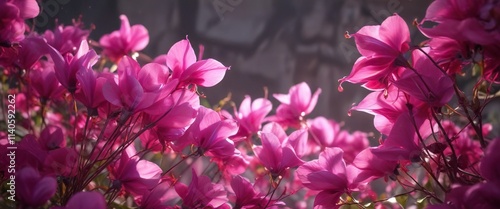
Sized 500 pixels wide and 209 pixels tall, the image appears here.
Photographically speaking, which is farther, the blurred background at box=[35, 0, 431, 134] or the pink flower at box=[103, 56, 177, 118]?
the blurred background at box=[35, 0, 431, 134]

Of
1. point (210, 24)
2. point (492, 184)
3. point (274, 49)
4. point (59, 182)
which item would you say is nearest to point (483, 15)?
point (492, 184)

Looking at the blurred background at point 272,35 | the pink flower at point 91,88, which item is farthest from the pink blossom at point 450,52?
the blurred background at point 272,35

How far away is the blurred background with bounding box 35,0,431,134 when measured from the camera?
3.77 ft

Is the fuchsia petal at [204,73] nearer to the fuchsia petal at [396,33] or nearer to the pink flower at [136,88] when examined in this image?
the pink flower at [136,88]

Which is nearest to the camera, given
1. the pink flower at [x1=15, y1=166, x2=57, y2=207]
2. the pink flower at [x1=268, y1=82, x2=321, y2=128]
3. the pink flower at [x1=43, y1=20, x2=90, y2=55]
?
the pink flower at [x1=15, y1=166, x2=57, y2=207]

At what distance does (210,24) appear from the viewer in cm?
123

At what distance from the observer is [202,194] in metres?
0.53

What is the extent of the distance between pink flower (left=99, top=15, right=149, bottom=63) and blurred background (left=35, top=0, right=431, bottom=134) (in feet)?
0.75

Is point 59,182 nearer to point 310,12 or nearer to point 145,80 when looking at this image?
point 145,80

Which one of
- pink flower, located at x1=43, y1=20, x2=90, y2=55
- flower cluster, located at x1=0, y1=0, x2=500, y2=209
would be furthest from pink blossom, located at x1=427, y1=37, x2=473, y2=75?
pink flower, located at x1=43, y1=20, x2=90, y2=55

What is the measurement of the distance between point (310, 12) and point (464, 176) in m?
0.96

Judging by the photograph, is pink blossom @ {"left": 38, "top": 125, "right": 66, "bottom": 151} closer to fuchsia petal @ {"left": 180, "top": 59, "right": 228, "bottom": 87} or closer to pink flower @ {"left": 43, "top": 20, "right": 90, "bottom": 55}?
pink flower @ {"left": 43, "top": 20, "right": 90, "bottom": 55}

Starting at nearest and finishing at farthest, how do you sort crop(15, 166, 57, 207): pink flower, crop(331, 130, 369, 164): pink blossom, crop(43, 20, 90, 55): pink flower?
crop(15, 166, 57, 207): pink flower → crop(43, 20, 90, 55): pink flower → crop(331, 130, 369, 164): pink blossom

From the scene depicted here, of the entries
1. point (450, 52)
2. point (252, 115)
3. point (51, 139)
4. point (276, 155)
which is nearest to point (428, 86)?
point (450, 52)
